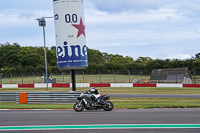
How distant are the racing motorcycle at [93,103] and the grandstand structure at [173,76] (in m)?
29.0

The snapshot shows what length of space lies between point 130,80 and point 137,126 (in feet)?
117

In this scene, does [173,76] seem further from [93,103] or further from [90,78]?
[93,103]

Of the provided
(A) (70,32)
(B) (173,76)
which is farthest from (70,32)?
(B) (173,76)

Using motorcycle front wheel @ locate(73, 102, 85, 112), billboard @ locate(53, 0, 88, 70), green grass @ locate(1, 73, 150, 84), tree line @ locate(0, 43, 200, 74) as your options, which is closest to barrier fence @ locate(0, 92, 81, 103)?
billboard @ locate(53, 0, 88, 70)

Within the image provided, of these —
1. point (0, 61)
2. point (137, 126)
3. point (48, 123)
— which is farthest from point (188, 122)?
point (0, 61)

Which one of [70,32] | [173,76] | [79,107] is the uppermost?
[70,32]

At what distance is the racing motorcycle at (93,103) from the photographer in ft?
50.1

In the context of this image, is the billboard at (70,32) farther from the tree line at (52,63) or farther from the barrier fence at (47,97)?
the tree line at (52,63)

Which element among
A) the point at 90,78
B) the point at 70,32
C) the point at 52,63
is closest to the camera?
the point at 70,32

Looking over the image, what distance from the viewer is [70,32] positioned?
2239 centimetres

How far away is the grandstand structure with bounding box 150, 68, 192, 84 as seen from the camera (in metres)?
42.6

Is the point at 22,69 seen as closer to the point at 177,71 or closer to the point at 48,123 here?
the point at 177,71

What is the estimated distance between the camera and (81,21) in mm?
22734

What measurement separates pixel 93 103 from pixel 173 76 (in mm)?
30544
